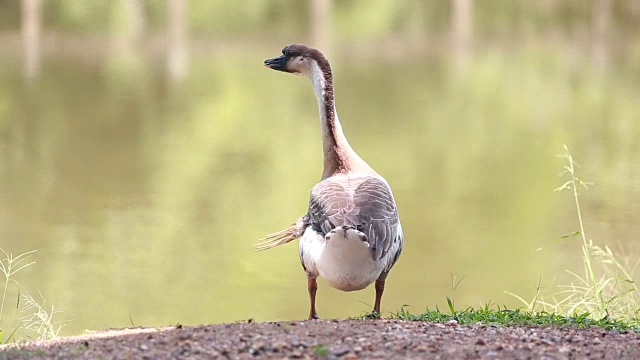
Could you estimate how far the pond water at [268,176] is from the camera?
10734 millimetres

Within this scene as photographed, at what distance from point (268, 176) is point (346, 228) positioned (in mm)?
10299

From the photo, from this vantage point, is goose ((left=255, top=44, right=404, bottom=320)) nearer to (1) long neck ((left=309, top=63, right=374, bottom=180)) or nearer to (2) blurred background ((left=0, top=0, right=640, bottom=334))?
(1) long neck ((left=309, top=63, right=374, bottom=180))

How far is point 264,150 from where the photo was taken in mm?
16766

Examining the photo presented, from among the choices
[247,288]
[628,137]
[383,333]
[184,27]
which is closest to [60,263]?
[247,288]

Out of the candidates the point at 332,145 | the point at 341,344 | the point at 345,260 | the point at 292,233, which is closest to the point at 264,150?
the point at 332,145

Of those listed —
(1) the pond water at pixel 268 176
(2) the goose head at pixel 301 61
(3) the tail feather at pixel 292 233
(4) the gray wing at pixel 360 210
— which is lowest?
(1) the pond water at pixel 268 176

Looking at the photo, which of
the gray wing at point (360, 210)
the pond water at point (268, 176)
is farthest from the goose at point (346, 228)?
the pond water at point (268, 176)

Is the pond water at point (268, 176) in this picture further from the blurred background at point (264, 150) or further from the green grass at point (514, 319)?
the green grass at point (514, 319)

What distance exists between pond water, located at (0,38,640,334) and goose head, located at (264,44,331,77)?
281cm

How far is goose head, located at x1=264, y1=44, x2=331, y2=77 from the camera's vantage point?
20.1 ft

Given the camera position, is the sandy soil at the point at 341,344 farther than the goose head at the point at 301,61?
No

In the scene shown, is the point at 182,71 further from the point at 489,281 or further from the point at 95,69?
the point at 489,281

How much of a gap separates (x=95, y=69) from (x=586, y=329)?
64.5ft

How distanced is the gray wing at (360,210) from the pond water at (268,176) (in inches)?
127
